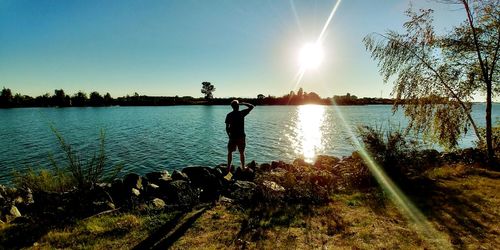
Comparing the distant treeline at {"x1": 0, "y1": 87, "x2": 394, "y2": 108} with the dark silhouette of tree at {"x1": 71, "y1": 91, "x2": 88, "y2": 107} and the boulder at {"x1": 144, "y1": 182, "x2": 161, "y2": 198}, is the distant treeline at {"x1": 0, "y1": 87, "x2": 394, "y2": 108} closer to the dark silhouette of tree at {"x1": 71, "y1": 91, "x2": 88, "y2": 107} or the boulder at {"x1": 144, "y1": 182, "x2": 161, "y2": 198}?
the dark silhouette of tree at {"x1": 71, "y1": 91, "x2": 88, "y2": 107}

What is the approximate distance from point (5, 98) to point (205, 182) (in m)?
175

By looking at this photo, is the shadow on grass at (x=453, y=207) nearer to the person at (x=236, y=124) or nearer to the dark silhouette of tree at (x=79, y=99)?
the person at (x=236, y=124)

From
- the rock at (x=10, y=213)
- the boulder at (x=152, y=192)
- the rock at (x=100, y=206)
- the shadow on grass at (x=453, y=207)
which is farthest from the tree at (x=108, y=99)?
the shadow on grass at (x=453, y=207)

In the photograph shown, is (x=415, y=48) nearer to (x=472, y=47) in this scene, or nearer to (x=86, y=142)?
(x=472, y=47)

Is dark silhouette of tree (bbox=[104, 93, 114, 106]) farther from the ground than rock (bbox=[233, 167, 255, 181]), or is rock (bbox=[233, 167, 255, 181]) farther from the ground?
dark silhouette of tree (bbox=[104, 93, 114, 106])

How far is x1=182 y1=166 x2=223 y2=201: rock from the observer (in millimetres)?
9391

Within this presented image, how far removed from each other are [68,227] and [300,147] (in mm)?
23434

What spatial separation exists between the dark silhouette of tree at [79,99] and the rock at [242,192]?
610 feet

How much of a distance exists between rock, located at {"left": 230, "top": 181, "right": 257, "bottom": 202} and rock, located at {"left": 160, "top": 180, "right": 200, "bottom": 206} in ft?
3.67

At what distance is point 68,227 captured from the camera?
244 inches

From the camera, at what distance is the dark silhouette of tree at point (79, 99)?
544ft

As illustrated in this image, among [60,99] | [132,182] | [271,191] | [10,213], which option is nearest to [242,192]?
[271,191]

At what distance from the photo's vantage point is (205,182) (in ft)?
38.0

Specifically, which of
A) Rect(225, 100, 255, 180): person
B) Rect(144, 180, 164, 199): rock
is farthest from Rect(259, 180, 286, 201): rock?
Rect(144, 180, 164, 199): rock
